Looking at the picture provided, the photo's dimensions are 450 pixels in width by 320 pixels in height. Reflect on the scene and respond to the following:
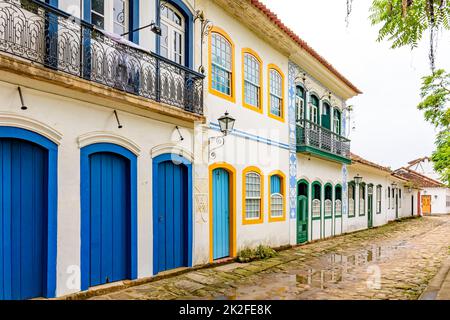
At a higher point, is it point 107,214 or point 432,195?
point 107,214

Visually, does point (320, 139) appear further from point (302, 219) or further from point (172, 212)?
point (172, 212)

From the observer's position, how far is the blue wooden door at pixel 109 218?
6203 mm

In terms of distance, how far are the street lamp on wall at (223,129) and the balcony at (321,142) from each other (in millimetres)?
4494

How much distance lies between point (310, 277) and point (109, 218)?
437 cm

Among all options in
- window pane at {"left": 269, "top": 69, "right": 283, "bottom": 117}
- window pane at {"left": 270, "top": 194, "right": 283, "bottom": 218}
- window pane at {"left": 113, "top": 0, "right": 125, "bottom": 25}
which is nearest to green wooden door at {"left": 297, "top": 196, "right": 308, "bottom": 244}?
window pane at {"left": 270, "top": 194, "right": 283, "bottom": 218}

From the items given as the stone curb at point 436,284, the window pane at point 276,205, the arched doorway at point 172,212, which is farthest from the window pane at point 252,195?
the stone curb at point 436,284

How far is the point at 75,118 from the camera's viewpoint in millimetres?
5855

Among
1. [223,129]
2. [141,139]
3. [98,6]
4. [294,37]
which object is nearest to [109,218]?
[141,139]

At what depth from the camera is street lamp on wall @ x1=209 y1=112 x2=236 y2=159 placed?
8.60 meters

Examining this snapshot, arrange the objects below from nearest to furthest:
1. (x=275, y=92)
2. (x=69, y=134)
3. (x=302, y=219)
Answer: (x=69, y=134) → (x=275, y=92) → (x=302, y=219)

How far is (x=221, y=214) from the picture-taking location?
9188mm

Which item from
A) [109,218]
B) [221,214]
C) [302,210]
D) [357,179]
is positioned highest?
[357,179]

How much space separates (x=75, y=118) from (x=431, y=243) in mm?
13454

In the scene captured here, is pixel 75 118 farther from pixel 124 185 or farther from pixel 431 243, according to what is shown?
pixel 431 243
